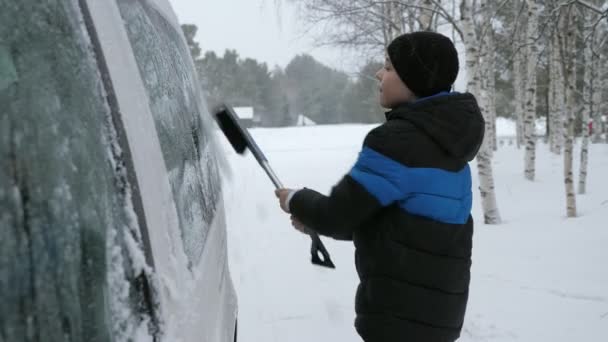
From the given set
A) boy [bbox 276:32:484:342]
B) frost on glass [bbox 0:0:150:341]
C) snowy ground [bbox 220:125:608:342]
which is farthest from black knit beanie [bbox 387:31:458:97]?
snowy ground [bbox 220:125:608:342]

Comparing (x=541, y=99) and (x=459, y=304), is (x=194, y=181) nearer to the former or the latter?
(x=459, y=304)

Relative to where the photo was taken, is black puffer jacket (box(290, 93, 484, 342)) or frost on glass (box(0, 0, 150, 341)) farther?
black puffer jacket (box(290, 93, 484, 342))

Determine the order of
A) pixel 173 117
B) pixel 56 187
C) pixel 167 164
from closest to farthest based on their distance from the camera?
pixel 56 187
pixel 167 164
pixel 173 117

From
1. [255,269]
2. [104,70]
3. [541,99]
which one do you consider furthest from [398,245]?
[541,99]

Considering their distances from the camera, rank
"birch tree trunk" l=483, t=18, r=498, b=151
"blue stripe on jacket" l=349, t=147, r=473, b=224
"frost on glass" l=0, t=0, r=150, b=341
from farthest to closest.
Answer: "birch tree trunk" l=483, t=18, r=498, b=151 < "blue stripe on jacket" l=349, t=147, r=473, b=224 < "frost on glass" l=0, t=0, r=150, b=341

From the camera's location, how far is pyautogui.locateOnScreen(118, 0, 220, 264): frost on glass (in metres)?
1.18

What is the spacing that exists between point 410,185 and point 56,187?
1.03 metres

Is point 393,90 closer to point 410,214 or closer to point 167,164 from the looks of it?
point 410,214

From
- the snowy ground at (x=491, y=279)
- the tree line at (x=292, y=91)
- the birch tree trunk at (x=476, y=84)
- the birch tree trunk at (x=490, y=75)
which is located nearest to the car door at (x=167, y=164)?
the snowy ground at (x=491, y=279)

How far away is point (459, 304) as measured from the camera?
1655 mm

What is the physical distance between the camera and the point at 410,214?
5.00 feet

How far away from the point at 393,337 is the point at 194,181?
2.73 feet

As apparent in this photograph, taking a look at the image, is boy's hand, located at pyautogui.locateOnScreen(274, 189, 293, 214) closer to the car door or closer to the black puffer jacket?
the black puffer jacket

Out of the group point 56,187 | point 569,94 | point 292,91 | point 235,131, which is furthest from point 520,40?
point 292,91
